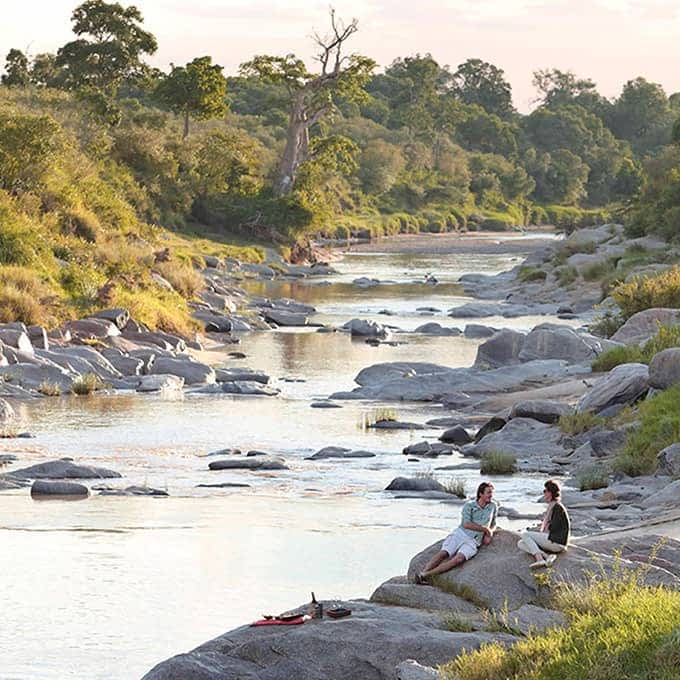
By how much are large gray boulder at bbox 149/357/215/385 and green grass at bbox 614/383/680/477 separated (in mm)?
11905

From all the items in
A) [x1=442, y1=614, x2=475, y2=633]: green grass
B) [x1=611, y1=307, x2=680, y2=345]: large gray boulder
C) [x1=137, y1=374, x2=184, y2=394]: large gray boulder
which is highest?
[x1=442, y1=614, x2=475, y2=633]: green grass

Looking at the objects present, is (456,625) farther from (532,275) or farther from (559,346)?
(532,275)

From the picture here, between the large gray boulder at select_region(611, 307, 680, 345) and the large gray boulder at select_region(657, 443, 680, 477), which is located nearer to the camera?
the large gray boulder at select_region(657, 443, 680, 477)

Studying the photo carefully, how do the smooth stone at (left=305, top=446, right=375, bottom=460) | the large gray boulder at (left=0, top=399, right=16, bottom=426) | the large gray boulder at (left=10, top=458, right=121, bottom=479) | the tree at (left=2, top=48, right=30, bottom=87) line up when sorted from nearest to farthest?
the large gray boulder at (left=10, top=458, right=121, bottom=479)
the smooth stone at (left=305, top=446, right=375, bottom=460)
the large gray boulder at (left=0, top=399, right=16, bottom=426)
the tree at (left=2, top=48, right=30, bottom=87)

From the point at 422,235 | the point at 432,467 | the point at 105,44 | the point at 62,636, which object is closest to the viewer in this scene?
the point at 62,636

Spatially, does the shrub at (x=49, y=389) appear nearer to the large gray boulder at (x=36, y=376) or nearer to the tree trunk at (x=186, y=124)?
the large gray boulder at (x=36, y=376)

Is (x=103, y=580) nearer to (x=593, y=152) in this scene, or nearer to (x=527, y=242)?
(x=527, y=242)

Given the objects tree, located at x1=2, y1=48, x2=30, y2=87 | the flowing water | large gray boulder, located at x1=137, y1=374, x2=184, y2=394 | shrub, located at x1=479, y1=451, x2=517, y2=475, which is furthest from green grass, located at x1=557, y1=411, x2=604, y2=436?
tree, located at x1=2, y1=48, x2=30, y2=87

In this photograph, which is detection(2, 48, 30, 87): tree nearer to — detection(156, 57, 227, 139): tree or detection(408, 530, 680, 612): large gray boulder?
detection(156, 57, 227, 139): tree

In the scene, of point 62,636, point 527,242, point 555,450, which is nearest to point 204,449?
point 555,450

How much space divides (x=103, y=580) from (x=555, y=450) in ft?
32.0

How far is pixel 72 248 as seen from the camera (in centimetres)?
4238

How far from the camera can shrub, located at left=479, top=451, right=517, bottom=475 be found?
2114 centimetres

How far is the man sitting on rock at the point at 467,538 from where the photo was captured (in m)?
11.6
